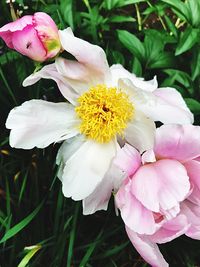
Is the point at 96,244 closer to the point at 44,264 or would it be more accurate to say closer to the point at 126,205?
the point at 44,264

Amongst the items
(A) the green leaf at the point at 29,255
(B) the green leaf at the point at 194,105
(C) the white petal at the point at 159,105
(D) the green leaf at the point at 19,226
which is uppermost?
(C) the white petal at the point at 159,105

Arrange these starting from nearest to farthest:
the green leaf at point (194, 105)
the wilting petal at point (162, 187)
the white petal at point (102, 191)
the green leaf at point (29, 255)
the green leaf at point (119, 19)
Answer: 1. the wilting petal at point (162, 187)
2. the white petal at point (102, 191)
3. the green leaf at point (29, 255)
4. the green leaf at point (194, 105)
5. the green leaf at point (119, 19)

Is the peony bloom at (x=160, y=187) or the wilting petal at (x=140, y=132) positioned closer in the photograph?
the peony bloom at (x=160, y=187)

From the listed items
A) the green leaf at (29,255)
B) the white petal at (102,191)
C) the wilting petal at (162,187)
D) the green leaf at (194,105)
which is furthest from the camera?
the green leaf at (194,105)

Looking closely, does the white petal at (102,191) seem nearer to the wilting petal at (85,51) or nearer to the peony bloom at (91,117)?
the peony bloom at (91,117)

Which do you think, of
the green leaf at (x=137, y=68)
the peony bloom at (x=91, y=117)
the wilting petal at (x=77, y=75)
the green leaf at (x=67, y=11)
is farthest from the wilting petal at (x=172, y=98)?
the green leaf at (x=67, y=11)

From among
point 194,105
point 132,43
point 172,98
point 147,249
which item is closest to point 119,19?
point 132,43

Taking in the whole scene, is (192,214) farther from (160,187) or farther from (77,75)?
(77,75)

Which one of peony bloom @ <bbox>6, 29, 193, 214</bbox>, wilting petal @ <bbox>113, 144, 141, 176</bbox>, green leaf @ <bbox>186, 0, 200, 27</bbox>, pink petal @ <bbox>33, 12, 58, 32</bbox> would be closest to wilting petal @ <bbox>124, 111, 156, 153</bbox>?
peony bloom @ <bbox>6, 29, 193, 214</bbox>
